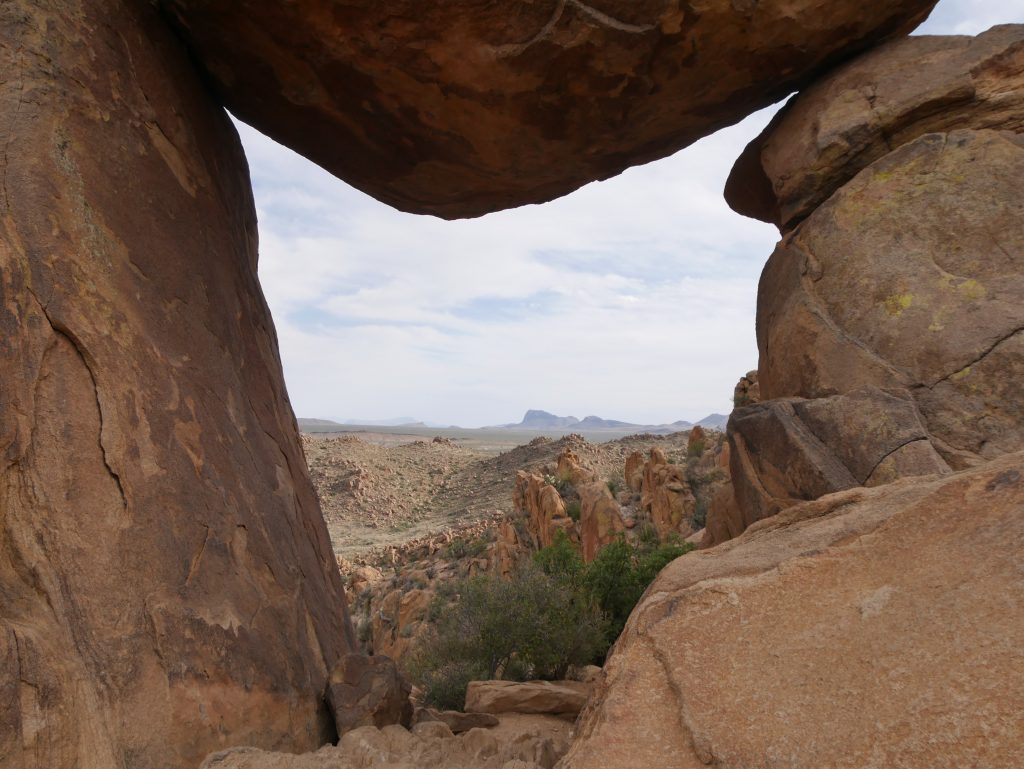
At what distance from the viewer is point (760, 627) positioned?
2.89 meters

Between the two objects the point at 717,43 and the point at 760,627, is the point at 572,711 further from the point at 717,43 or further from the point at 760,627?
the point at 717,43

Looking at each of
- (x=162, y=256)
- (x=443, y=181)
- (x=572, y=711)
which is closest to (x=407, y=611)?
(x=572, y=711)

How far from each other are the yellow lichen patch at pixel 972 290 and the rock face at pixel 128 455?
17.3 feet

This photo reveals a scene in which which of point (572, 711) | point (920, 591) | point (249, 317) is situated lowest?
point (572, 711)

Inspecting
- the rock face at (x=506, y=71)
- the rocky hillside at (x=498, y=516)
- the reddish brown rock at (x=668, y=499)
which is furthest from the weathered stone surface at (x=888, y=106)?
the reddish brown rock at (x=668, y=499)

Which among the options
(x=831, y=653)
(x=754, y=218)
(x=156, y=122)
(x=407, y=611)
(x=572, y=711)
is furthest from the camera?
(x=407, y=611)

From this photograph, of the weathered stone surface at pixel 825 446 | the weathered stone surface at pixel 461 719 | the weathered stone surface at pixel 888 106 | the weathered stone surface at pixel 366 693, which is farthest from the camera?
the weathered stone surface at pixel 888 106

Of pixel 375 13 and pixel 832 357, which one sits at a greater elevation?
pixel 375 13

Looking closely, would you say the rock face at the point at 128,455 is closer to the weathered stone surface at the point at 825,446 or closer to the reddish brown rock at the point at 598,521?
the weathered stone surface at the point at 825,446

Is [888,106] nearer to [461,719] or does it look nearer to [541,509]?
[461,719]

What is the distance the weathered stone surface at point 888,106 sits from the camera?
5.77 meters

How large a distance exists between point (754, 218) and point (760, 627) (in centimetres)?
656

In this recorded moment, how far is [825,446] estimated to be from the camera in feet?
16.4

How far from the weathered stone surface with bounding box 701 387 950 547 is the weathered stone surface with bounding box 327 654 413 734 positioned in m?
3.02
